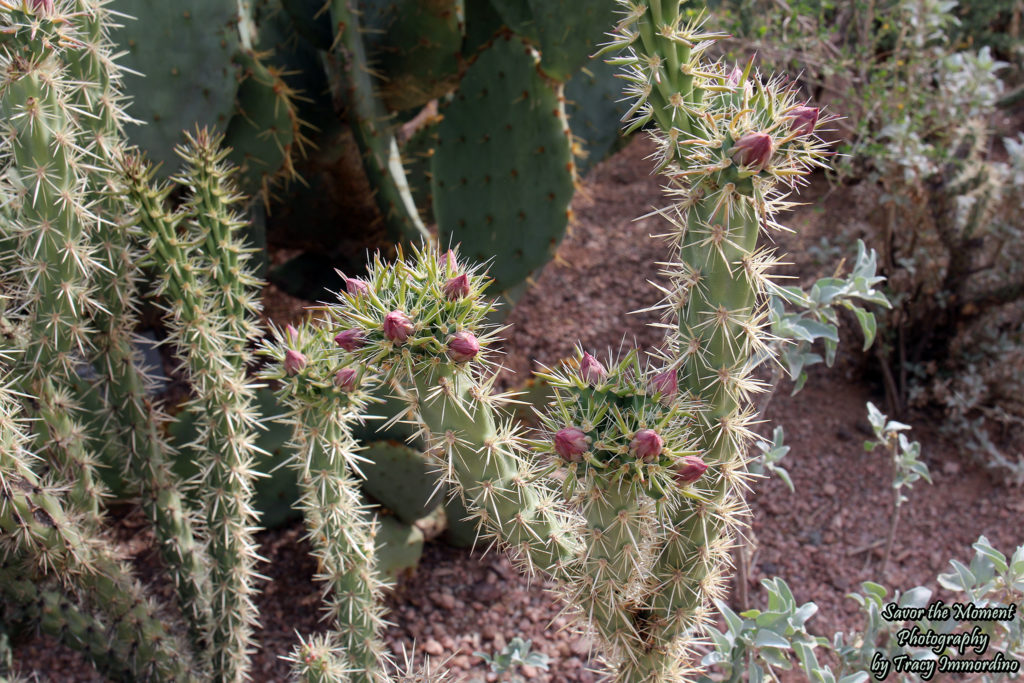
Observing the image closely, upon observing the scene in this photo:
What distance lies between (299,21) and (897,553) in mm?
2731

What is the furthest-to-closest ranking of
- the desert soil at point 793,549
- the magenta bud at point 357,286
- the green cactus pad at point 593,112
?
the green cactus pad at point 593,112
the desert soil at point 793,549
the magenta bud at point 357,286

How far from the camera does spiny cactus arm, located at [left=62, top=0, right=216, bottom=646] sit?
184 cm

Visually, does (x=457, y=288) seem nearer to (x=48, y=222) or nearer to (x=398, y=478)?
(x=48, y=222)

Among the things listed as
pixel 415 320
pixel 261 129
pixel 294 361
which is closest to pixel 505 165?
pixel 261 129

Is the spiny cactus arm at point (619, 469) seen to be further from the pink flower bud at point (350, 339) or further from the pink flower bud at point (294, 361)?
the pink flower bud at point (294, 361)

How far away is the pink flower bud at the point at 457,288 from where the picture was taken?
3.76 ft

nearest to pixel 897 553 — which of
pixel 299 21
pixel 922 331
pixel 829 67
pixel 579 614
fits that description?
pixel 922 331

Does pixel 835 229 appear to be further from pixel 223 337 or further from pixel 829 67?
pixel 223 337

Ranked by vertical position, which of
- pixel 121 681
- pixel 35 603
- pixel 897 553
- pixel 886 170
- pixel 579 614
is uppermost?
pixel 886 170

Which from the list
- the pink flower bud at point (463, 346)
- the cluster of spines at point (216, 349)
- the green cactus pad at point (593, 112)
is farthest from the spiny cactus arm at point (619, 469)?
the green cactus pad at point (593, 112)

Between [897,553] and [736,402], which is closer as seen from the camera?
[736,402]

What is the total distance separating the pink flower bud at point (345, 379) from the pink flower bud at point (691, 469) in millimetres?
626

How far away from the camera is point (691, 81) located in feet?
3.86

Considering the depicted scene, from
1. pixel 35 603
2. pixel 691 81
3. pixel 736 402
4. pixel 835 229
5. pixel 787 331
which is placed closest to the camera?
pixel 691 81
